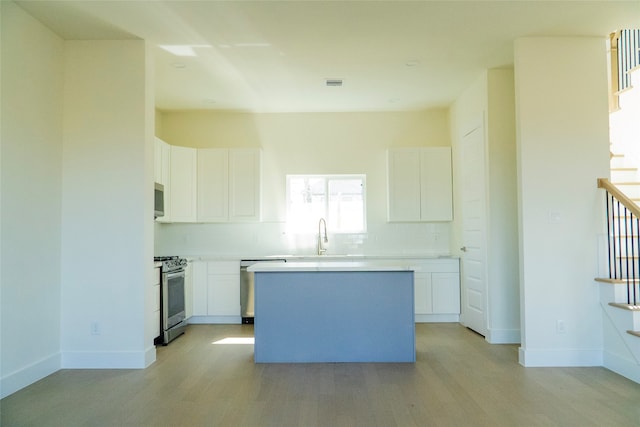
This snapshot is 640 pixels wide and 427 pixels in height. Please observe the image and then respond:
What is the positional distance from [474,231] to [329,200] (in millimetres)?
2143

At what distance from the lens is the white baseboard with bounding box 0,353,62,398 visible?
3.18 m

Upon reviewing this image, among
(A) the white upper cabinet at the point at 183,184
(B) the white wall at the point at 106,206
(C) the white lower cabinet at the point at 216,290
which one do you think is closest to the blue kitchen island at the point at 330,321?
(B) the white wall at the point at 106,206

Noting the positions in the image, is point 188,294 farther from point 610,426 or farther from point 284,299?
point 610,426

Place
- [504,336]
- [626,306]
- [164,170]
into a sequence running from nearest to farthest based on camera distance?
[626,306], [504,336], [164,170]

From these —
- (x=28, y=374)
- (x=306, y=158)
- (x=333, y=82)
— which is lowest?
(x=28, y=374)

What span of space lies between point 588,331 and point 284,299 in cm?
275

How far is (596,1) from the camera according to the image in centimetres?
333

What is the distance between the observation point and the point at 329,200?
640 cm

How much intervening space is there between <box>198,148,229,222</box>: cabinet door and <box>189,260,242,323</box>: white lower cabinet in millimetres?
690

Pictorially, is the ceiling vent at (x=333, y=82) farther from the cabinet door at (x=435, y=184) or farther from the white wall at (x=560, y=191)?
the white wall at (x=560, y=191)

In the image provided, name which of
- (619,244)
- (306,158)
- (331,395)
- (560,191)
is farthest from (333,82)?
(331,395)

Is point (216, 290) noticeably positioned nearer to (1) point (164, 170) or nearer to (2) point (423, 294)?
(1) point (164, 170)

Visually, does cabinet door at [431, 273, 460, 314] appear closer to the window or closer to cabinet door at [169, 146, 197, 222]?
the window

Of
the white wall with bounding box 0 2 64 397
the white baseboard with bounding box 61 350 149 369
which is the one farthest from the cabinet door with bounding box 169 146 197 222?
the white baseboard with bounding box 61 350 149 369
